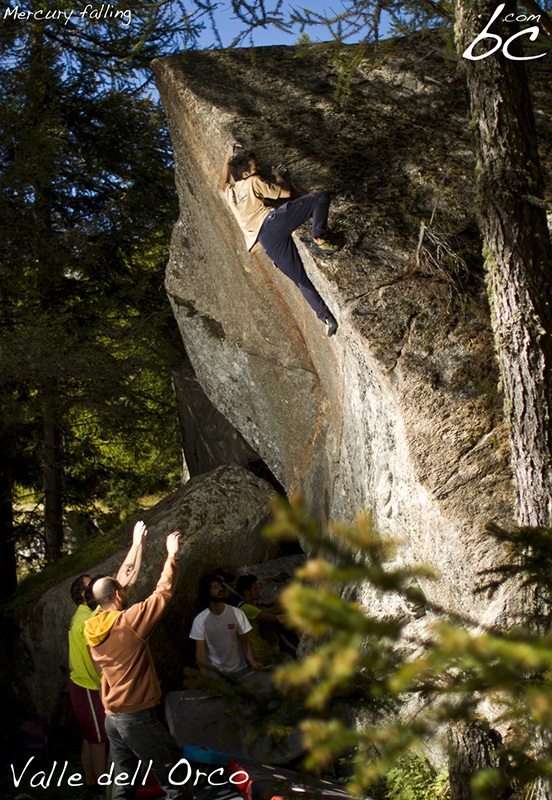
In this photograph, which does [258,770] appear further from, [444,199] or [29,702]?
[444,199]

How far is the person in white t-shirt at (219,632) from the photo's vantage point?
Result: 698cm

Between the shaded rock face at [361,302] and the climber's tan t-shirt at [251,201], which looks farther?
the climber's tan t-shirt at [251,201]

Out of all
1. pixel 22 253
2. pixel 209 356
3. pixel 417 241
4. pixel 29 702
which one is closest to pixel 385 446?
pixel 417 241

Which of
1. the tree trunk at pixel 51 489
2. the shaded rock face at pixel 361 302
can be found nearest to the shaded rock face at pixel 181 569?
the shaded rock face at pixel 361 302

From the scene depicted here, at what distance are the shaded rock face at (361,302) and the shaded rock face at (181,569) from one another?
2.20 ft

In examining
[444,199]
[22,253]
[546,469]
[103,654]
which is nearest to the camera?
[546,469]

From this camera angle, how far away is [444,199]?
7215 mm

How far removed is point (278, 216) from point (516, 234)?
2801 mm

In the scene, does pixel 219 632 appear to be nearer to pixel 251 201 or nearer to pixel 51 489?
pixel 251 201

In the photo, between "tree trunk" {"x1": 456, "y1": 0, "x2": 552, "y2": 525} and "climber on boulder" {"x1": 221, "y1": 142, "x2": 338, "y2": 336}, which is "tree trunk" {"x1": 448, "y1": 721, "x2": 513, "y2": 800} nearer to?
"tree trunk" {"x1": 456, "y1": 0, "x2": 552, "y2": 525}

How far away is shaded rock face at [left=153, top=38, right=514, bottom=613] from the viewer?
5949 millimetres

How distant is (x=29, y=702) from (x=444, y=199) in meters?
7.74

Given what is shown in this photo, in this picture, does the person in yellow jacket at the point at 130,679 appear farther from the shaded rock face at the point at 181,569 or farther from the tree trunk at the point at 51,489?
the tree trunk at the point at 51,489

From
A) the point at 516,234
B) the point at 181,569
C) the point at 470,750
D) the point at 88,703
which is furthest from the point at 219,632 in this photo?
the point at 516,234
